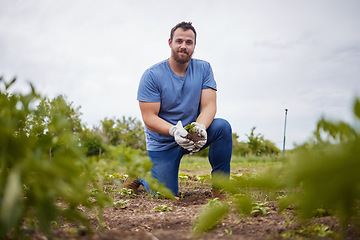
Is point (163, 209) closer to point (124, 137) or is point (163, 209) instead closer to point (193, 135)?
point (193, 135)

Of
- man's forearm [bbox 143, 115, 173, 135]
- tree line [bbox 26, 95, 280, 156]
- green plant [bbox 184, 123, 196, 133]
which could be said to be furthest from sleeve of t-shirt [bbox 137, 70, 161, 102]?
tree line [bbox 26, 95, 280, 156]

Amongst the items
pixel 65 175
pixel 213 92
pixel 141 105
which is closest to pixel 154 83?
pixel 141 105

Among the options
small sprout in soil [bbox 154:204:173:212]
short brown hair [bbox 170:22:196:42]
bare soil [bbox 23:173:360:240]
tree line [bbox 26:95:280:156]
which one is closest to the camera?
bare soil [bbox 23:173:360:240]

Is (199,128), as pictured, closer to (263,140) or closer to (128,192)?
(128,192)

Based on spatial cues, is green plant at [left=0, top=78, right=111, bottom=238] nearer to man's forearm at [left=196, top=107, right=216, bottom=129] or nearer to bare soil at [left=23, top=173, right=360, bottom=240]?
bare soil at [left=23, top=173, right=360, bottom=240]

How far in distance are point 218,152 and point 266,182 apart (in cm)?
216

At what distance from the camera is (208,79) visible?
11.4ft

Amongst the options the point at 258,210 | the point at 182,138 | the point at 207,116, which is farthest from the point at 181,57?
the point at 258,210

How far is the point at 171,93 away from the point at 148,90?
263 millimetres

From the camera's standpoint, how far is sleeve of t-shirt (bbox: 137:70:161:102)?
322 centimetres

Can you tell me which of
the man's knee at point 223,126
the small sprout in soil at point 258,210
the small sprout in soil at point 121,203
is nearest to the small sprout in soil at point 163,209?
the small sprout in soil at point 121,203

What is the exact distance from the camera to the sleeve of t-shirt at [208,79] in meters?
3.44

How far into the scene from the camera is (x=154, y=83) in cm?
329

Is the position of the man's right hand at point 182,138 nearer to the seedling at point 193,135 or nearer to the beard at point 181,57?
the seedling at point 193,135
